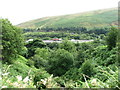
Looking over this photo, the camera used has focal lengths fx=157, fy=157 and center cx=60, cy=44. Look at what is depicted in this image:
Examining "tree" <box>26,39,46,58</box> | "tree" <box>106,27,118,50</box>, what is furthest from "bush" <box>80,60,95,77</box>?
"tree" <box>26,39,46,58</box>

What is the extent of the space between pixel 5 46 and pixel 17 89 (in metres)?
14.4

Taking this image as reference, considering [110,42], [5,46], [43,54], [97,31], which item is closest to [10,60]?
[5,46]

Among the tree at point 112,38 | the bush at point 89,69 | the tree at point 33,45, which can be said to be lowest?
the tree at point 33,45

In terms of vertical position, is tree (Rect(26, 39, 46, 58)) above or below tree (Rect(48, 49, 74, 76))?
below

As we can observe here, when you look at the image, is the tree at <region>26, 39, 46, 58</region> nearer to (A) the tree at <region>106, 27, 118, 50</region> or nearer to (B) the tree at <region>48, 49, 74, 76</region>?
(B) the tree at <region>48, 49, 74, 76</region>

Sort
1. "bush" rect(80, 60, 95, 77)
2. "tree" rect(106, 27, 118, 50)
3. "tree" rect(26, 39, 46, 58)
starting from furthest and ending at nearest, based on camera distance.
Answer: "tree" rect(26, 39, 46, 58)
"tree" rect(106, 27, 118, 50)
"bush" rect(80, 60, 95, 77)

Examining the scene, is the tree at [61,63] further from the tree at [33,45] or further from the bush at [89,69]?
the tree at [33,45]

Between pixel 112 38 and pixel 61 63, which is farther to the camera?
pixel 61 63

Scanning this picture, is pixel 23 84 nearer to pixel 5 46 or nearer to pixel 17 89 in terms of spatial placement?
pixel 17 89

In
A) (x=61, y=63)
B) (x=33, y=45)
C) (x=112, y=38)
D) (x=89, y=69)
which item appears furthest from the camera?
(x=33, y=45)

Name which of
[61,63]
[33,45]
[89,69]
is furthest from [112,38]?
[33,45]

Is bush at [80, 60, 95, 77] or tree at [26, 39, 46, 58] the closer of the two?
bush at [80, 60, 95, 77]

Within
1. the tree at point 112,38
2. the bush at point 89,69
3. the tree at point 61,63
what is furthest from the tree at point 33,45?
the bush at point 89,69

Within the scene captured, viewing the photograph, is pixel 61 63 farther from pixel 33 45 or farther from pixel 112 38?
pixel 33 45
